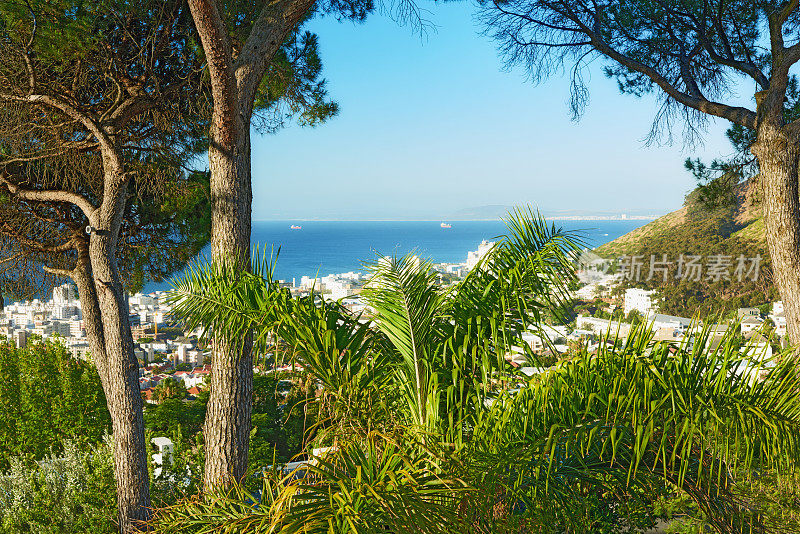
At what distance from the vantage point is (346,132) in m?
56.7

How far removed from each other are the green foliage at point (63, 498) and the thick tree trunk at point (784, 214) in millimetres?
5561

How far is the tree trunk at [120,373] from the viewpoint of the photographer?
457cm

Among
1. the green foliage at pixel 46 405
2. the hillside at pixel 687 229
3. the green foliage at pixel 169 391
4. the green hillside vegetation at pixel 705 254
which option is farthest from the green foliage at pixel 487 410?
the hillside at pixel 687 229

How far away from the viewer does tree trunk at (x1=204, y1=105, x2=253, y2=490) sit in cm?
342

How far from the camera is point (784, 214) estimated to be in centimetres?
404

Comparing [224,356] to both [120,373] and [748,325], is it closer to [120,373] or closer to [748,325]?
[120,373]

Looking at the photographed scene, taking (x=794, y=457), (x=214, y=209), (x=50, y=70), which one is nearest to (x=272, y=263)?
(x=214, y=209)

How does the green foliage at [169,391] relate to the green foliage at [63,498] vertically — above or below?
below

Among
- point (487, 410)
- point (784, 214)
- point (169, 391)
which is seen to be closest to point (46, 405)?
point (169, 391)

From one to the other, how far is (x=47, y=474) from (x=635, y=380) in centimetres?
545

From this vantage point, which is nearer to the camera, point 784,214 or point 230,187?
point 230,187

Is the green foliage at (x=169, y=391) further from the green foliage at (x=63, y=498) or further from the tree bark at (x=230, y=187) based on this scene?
the tree bark at (x=230, y=187)

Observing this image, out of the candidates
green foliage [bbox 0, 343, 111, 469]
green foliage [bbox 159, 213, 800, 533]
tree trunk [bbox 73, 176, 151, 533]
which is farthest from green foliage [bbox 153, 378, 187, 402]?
green foliage [bbox 159, 213, 800, 533]

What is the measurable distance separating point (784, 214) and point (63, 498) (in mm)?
6263
